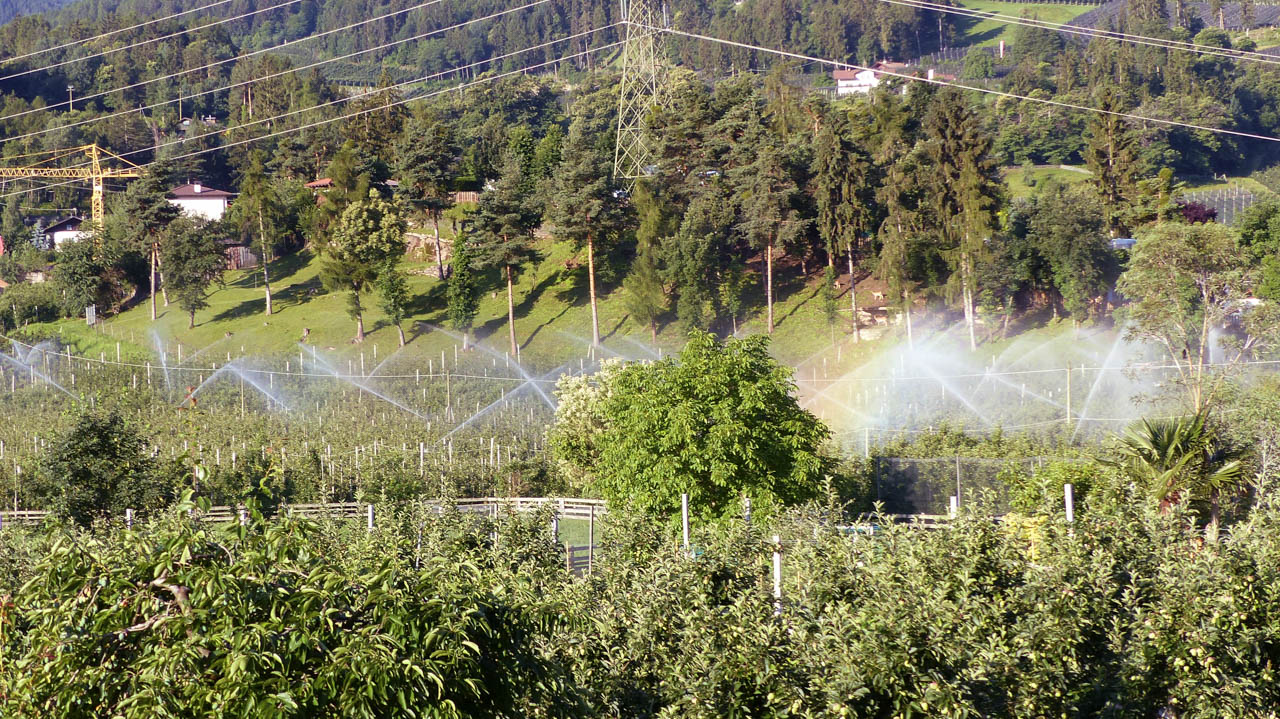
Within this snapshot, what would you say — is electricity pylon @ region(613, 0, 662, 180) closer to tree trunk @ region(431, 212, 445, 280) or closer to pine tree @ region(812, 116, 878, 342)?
pine tree @ region(812, 116, 878, 342)

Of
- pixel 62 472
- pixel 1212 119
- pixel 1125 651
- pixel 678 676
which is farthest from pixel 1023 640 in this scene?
pixel 1212 119

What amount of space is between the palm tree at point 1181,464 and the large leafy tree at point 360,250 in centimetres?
4127

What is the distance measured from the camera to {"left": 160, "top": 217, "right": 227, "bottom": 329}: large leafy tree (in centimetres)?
5756

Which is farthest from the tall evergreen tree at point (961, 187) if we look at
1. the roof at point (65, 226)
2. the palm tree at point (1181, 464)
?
the roof at point (65, 226)

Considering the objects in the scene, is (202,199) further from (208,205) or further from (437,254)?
(437,254)

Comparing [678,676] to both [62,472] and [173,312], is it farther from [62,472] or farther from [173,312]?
[173,312]

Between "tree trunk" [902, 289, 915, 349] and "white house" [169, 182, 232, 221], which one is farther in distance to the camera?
"white house" [169, 182, 232, 221]

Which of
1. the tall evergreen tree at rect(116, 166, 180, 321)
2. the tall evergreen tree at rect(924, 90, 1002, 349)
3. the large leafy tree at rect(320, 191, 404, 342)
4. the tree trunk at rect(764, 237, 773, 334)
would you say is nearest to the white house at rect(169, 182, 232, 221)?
the tall evergreen tree at rect(116, 166, 180, 321)

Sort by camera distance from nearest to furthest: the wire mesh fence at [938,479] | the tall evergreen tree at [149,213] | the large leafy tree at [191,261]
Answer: the wire mesh fence at [938,479] < the large leafy tree at [191,261] < the tall evergreen tree at [149,213]

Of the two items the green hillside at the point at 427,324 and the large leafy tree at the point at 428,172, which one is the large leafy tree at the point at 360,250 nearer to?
the green hillside at the point at 427,324

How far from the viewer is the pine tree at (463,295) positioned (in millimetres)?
51656

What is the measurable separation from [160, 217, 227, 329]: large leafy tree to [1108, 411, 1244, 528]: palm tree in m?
48.5

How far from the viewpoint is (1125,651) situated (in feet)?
27.1

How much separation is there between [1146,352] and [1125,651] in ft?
113
